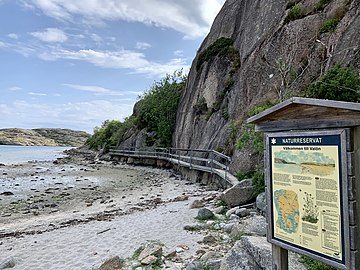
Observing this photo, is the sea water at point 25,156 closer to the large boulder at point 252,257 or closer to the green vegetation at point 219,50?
the green vegetation at point 219,50

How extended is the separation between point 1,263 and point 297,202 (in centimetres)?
560

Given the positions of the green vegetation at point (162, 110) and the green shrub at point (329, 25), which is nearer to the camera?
the green shrub at point (329, 25)

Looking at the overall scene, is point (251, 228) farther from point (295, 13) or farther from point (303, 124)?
point (295, 13)

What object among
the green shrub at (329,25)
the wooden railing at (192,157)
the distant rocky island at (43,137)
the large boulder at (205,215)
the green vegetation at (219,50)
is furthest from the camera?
the distant rocky island at (43,137)

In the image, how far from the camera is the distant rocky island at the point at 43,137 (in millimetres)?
123562

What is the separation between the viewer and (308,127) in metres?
3.12

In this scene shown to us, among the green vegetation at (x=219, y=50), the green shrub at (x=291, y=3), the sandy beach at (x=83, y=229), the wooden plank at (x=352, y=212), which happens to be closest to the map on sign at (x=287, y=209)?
the wooden plank at (x=352, y=212)

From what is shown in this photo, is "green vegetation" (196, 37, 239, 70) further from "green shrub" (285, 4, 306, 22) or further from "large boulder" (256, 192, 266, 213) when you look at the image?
"large boulder" (256, 192, 266, 213)

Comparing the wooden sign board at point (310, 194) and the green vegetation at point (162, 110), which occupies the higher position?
the green vegetation at point (162, 110)

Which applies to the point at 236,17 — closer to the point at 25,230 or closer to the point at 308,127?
the point at 25,230

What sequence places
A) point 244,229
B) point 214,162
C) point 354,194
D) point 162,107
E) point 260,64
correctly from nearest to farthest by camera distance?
point 354,194
point 244,229
point 214,162
point 260,64
point 162,107

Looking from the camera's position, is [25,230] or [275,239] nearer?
[275,239]

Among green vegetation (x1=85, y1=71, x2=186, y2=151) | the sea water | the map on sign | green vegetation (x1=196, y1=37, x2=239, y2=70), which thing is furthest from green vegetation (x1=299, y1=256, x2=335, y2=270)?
the sea water

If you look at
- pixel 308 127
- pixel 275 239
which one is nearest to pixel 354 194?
pixel 308 127
